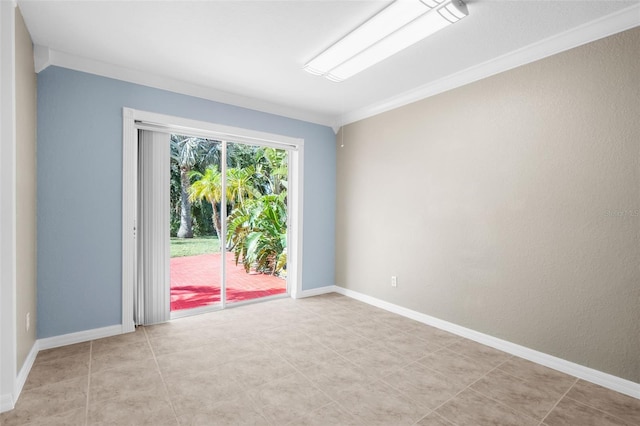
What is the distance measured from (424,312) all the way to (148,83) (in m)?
3.81

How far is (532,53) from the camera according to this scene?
8.44ft

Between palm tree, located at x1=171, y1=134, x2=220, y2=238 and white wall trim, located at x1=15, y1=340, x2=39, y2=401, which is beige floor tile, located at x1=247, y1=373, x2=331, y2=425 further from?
palm tree, located at x1=171, y1=134, x2=220, y2=238

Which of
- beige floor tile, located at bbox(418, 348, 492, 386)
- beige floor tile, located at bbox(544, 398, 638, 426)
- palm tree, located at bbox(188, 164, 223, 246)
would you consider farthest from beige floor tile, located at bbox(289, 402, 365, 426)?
palm tree, located at bbox(188, 164, 223, 246)

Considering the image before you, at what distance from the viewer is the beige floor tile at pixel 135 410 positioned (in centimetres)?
179

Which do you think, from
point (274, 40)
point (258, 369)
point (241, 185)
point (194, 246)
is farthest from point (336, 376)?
point (241, 185)

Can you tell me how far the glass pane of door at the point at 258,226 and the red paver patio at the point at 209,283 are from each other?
1 centimetres

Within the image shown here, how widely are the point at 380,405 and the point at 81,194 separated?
10.0 feet

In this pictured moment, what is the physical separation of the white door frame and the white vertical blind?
106mm

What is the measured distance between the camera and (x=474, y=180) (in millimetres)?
3014

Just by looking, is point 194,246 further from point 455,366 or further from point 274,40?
point 455,366

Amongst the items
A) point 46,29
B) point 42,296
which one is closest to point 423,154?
point 46,29

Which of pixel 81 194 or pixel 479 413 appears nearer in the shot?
pixel 479 413

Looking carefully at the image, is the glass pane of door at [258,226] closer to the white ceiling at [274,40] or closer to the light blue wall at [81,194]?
the white ceiling at [274,40]

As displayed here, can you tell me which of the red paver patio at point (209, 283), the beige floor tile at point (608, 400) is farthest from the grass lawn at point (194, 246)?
the beige floor tile at point (608, 400)
